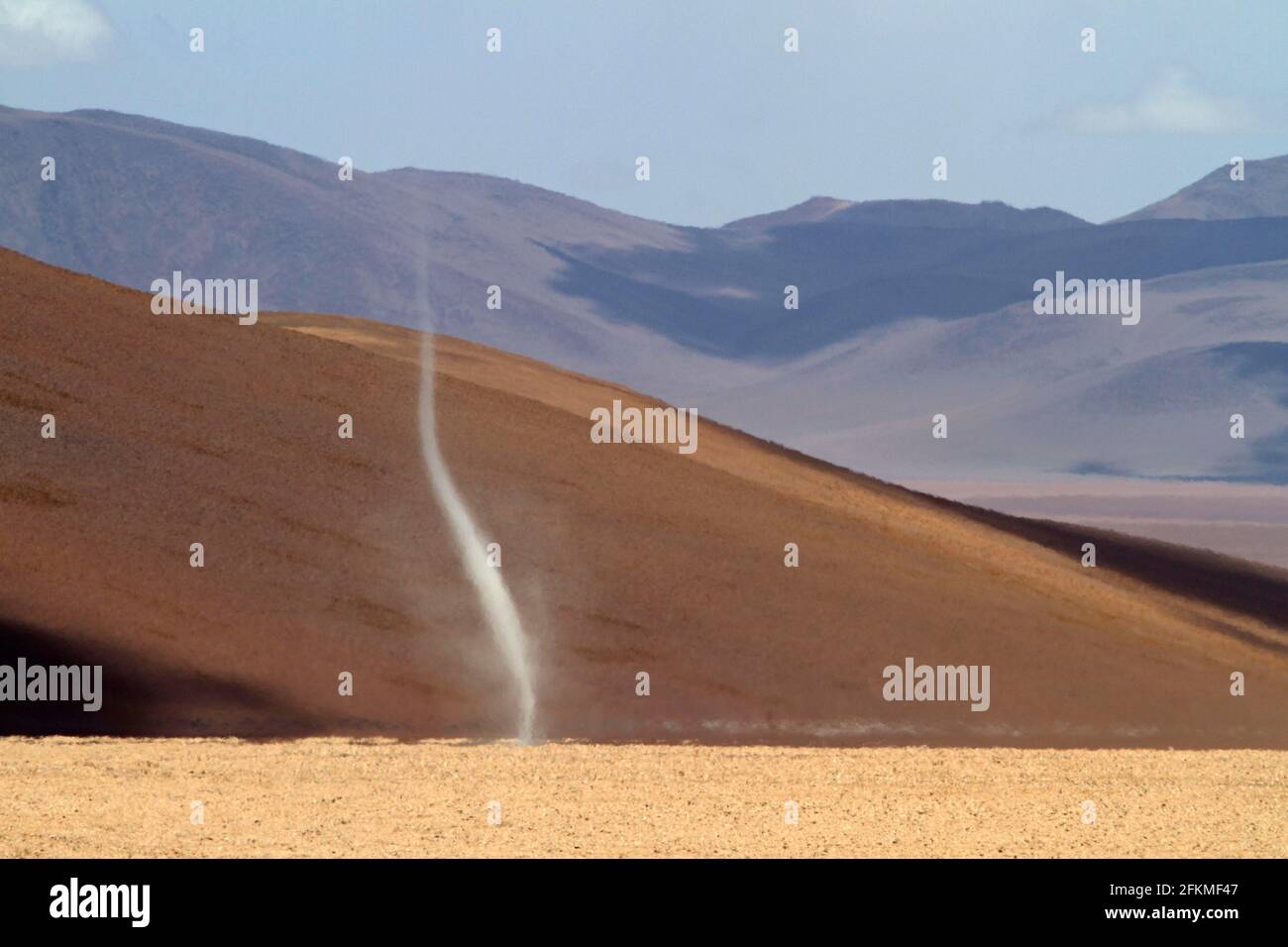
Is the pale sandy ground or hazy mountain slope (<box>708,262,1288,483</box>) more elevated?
hazy mountain slope (<box>708,262,1288,483</box>)

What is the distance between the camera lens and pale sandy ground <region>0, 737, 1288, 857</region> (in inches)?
504

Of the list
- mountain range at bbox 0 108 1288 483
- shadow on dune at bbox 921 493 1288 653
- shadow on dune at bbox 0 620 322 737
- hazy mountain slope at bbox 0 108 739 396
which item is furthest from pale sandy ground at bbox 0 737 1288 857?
hazy mountain slope at bbox 0 108 739 396

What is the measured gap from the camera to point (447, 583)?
24.9m

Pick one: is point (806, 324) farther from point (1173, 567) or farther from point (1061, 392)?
point (1173, 567)

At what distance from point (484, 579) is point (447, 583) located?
0.74 m

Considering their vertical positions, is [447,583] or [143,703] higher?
[447,583]

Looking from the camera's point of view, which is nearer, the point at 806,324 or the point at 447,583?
the point at 447,583

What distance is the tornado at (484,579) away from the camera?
22969mm

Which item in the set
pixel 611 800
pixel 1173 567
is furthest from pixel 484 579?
pixel 1173 567

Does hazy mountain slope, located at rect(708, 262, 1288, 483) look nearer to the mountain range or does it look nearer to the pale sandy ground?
the mountain range

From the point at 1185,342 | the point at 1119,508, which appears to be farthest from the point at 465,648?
the point at 1185,342

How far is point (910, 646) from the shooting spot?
26.2 m

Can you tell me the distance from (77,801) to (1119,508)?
101297mm

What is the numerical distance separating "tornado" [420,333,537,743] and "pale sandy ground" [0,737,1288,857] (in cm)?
257
